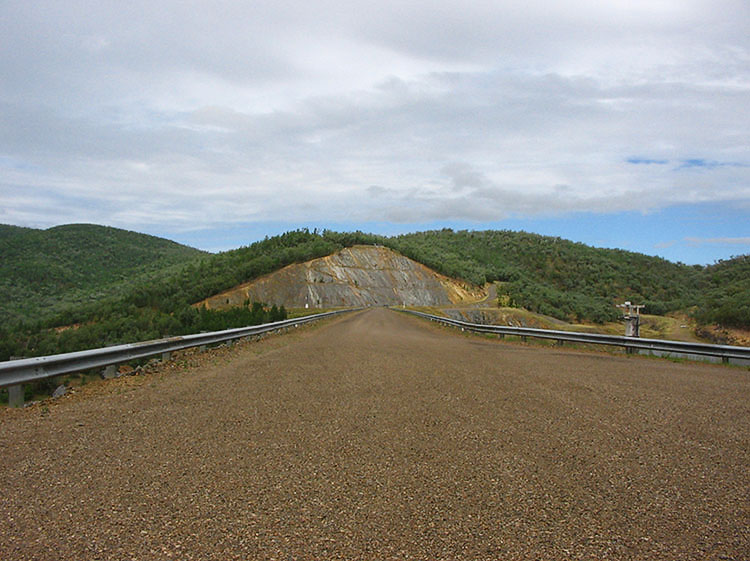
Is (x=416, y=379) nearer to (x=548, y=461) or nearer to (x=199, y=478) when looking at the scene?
(x=548, y=461)

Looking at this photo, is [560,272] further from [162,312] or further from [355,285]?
[162,312]

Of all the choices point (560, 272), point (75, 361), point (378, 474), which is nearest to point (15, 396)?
point (75, 361)

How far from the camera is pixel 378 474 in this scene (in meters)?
4.59

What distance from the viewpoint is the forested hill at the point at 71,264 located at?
265 ft

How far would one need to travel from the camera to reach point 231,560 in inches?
123

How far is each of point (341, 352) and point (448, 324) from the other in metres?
18.3

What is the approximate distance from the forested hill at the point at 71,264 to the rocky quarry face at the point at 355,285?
2468cm

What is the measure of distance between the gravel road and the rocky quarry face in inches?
2319

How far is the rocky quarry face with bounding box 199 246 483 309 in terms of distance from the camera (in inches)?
2744

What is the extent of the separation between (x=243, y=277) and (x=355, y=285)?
54.6 feet

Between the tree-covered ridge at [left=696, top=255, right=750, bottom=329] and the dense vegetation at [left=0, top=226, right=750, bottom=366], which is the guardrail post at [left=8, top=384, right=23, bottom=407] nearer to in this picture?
the dense vegetation at [left=0, top=226, right=750, bottom=366]

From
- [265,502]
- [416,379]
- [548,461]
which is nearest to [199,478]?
[265,502]

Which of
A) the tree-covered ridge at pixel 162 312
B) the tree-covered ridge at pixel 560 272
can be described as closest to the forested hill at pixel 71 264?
the tree-covered ridge at pixel 162 312

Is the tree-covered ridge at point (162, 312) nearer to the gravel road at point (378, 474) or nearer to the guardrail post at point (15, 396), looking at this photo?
the guardrail post at point (15, 396)
